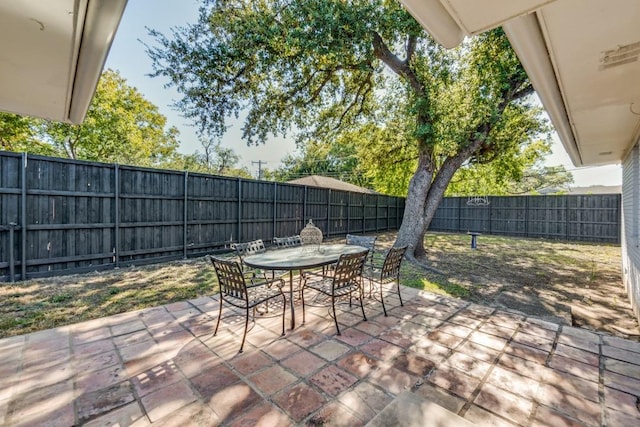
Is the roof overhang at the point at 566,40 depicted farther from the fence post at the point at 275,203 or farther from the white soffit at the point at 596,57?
the fence post at the point at 275,203

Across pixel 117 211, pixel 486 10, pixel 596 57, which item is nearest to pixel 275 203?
pixel 117 211

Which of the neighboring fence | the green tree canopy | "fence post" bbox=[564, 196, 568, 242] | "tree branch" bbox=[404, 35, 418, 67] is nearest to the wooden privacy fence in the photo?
"tree branch" bbox=[404, 35, 418, 67]

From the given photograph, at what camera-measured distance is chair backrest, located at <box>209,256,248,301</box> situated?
2424mm

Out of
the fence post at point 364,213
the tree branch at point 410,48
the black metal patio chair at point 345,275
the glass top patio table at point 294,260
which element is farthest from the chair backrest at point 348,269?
the fence post at point 364,213

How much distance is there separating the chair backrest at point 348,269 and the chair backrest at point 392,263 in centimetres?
36

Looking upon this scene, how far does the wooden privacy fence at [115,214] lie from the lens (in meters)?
4.30

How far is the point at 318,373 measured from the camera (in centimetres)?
206

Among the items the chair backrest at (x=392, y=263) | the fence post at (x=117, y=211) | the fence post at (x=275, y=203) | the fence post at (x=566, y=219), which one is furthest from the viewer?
the fence post at (x=566, y=219)

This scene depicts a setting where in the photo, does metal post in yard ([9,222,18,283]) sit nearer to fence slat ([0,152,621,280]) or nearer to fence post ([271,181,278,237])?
fence slat ([0,152,621,280])

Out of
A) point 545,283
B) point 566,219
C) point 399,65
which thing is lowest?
point 545,283

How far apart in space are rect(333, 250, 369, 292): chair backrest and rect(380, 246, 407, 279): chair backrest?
36 cm

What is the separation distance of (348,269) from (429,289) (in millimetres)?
2069

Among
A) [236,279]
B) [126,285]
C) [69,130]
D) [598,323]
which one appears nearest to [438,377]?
[236,279]

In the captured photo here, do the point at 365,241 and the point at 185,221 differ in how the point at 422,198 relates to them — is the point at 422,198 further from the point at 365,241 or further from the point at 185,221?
the point at 185,221
